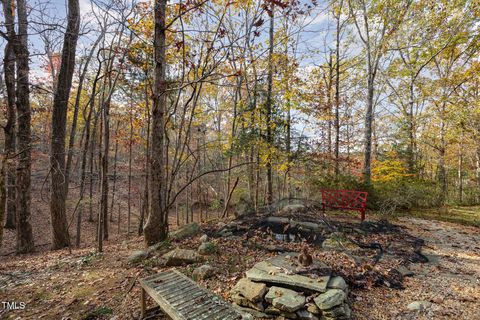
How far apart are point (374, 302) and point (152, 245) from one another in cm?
375

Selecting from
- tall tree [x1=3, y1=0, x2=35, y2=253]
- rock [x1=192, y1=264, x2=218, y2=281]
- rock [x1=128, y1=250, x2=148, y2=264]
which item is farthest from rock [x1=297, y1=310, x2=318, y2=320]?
tall tree [x1=3, y1=0, x2=35, y2=253]

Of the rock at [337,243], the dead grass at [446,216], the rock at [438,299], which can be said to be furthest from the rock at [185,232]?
the dead grass at [446,216]

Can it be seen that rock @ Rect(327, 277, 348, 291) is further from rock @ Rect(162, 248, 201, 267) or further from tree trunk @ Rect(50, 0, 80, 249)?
tree trunk @ Rect(50, 0, 80, 249)

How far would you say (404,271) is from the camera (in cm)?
363

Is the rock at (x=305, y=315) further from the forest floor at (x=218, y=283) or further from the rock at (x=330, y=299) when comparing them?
the forest floor at (x=218, y=283)

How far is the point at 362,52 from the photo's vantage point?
1045cm

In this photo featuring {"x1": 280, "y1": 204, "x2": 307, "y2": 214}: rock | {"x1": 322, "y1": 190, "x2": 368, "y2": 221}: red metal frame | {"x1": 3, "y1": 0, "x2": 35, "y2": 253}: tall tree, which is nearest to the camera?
{"x1": 3, "y1": 0, "x2": 35, "y2": 253}: tall tree

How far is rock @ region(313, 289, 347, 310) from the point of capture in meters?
2.49

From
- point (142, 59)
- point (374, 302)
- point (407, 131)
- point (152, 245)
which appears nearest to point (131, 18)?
point (142, 59)

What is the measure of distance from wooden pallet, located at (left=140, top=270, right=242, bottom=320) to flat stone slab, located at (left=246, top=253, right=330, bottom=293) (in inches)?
31.8

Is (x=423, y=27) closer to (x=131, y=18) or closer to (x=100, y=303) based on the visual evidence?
(x=131, y=18)

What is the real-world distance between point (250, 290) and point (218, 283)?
0.62 meters

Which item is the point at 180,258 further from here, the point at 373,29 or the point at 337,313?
the point at 373,29

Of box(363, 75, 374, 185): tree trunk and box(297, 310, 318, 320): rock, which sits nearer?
box(297, 310, 318, 320): rock
